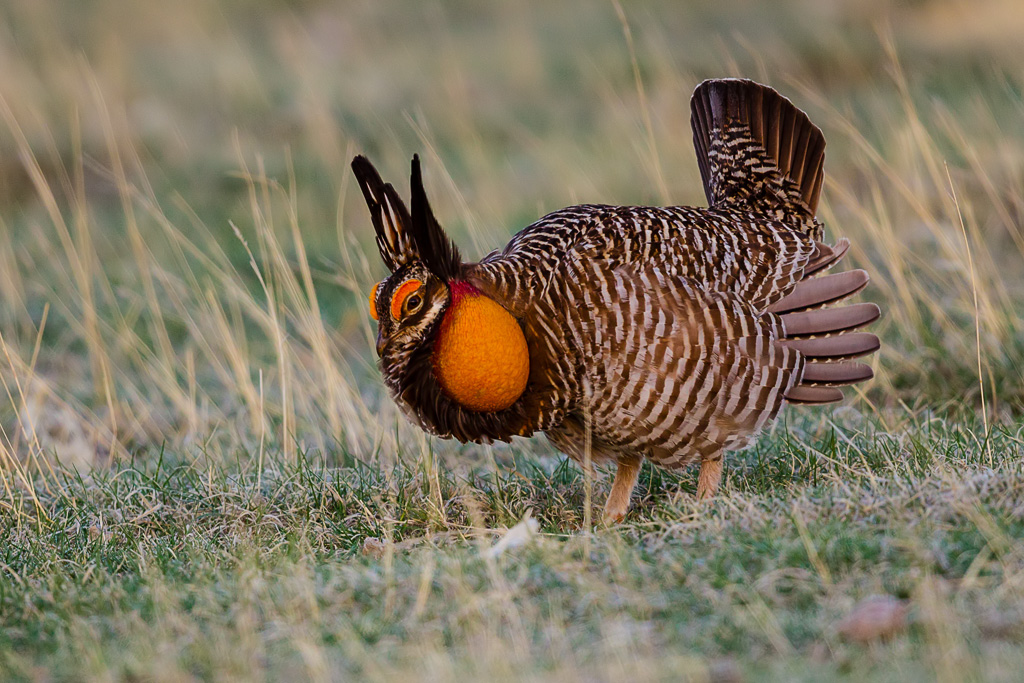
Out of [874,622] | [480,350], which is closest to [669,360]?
[480,350]

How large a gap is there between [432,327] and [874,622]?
1613mm

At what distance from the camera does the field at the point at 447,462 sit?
8.91 feet

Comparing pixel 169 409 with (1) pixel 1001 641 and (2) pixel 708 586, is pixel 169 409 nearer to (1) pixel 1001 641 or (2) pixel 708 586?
(2) pixel 708 586

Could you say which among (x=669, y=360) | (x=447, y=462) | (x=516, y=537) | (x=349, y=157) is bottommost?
(x=447, y=462)

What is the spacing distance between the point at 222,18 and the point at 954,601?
1368 centimetres

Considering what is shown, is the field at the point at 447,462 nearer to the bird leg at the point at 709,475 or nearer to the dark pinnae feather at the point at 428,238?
the bird leg at the point at 709,475

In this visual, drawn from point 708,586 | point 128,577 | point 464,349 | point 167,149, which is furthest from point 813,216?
Answer: point 167,149

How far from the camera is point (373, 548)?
3730 mm

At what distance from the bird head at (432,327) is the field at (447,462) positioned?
45cm

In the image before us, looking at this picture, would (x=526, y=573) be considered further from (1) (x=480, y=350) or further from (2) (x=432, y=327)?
(2) (x=432, y=327)

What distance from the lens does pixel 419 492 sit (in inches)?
163

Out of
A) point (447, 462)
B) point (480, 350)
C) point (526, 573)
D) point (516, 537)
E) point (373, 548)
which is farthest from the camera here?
point (447, 462)

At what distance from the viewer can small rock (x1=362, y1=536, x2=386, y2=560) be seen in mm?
3666

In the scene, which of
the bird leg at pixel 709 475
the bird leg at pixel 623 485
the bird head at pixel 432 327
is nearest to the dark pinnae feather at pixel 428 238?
the bird head at pixel 432 327
